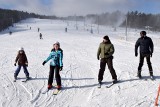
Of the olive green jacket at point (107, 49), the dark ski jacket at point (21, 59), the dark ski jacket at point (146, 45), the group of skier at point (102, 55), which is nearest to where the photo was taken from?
the group of skier at point (102, 55)

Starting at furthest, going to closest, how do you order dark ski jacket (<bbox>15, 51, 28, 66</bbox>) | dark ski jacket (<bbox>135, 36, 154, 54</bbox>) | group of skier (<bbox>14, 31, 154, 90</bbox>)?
1. dark ski jacket (<bbox>15, 51, 28, 66</bbox>)
2. dark ski jacket (<bbox>135, 36, 154, 54</bbox>)
3. group of skier (<bbox>14, 31, 154, 90</bbox>)

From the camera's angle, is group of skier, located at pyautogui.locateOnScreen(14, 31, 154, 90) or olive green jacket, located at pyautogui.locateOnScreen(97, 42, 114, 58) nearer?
group of skier, located at pyautogui.locateOnScreen(14, 31, 154, 90)

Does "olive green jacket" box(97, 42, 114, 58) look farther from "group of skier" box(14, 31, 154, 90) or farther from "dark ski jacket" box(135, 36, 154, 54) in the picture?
"dark ski jacket" box(135, 36, 154, 54)

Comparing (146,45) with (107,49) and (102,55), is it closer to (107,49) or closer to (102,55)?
(107,49)

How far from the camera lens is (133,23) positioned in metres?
147

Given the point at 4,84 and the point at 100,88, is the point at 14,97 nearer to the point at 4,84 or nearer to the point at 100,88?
the point at 4,84

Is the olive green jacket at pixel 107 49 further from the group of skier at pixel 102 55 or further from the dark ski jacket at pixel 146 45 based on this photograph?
the dark ski jacket at pixel 146 45

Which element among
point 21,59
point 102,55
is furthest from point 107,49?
point 21,59

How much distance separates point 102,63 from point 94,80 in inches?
63.0

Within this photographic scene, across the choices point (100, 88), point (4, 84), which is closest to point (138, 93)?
point (100, 88)

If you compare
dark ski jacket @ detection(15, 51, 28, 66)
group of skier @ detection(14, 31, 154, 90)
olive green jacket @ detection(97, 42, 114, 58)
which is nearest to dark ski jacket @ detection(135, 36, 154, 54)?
group of skier @ detection(14, 31, 154, 90)

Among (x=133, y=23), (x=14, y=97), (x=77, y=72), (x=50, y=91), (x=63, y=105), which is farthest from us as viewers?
(x=133, y=23)

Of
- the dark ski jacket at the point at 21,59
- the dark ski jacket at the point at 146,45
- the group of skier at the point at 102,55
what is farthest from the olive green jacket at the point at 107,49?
the dark ski jacket at the point at 21,59

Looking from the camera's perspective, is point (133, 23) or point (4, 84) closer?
point (4, 84)
